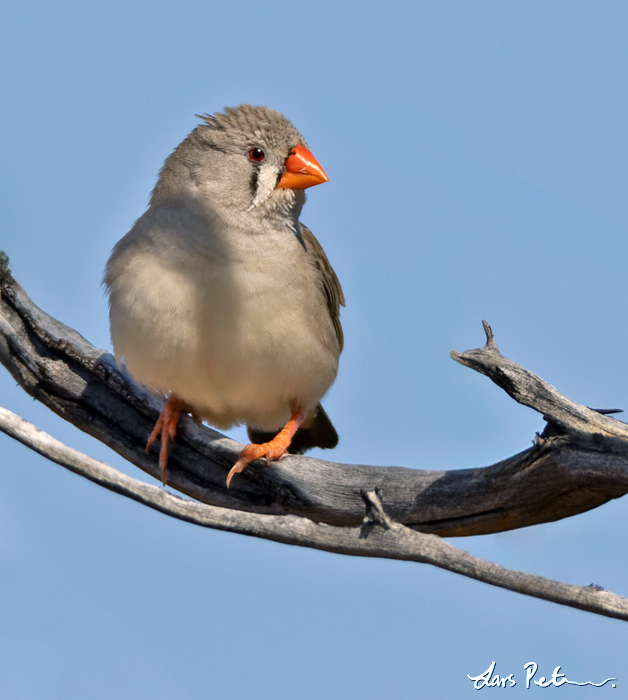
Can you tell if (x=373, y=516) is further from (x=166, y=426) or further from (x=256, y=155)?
(x=256, y=155)

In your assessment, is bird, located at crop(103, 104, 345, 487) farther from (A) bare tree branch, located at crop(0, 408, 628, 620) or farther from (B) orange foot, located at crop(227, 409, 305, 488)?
(A) bare tree branch, located at crop(0, 408, 628, 620)

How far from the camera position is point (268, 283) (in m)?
4.19

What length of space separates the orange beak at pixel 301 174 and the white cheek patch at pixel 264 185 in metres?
0.04

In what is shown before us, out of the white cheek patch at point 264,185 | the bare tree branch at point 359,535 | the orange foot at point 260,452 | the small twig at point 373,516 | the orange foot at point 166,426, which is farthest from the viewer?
the orange foot at point 166,426

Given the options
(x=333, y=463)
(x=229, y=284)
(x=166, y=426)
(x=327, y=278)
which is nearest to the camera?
(x=229, y=284)

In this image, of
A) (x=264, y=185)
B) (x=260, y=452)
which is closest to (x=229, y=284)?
(x=264, y=185)

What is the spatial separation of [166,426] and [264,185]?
1455mm

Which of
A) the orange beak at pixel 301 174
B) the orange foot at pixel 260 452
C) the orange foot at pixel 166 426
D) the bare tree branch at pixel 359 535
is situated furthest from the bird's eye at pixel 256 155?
the bare tree branch at pixel 359 535

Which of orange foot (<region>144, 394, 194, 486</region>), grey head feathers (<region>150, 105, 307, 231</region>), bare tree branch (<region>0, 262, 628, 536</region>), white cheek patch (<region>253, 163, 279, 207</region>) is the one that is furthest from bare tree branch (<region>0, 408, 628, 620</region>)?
white cheek patch (<region>253, 163, 279, 207</region>)

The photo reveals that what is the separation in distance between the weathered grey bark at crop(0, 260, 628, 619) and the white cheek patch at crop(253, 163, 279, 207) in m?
1.33

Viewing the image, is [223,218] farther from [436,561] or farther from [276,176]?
[436,561]

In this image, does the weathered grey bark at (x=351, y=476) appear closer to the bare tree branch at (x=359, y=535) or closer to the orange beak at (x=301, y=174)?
the bare tree branch at (x=359, y=535)

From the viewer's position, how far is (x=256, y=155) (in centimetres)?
441

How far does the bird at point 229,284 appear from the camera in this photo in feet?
13.5
